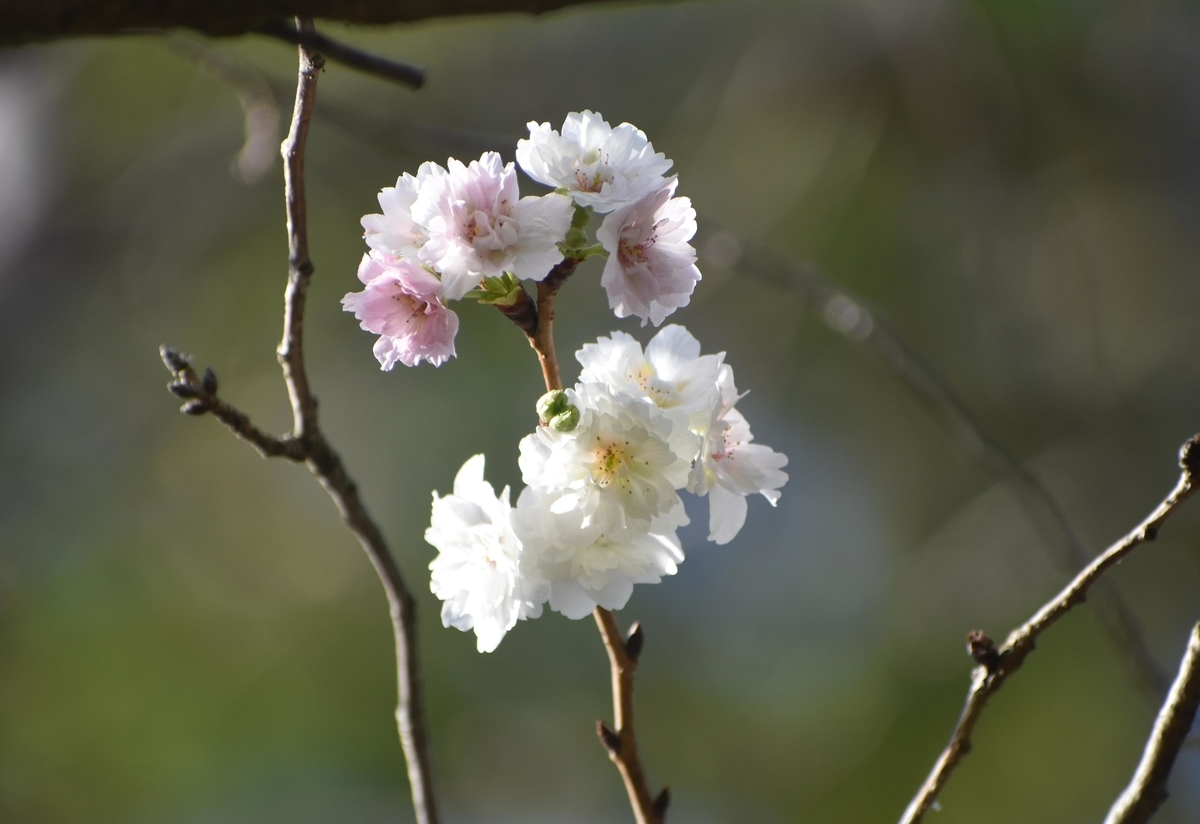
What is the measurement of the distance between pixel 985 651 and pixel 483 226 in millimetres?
344

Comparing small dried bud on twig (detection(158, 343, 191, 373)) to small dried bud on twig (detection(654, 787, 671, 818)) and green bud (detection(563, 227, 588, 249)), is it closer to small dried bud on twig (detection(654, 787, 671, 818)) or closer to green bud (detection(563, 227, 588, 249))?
green bud (detection(563, 227, 588, 249))

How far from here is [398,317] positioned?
1.89 feet

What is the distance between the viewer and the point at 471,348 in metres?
2.94

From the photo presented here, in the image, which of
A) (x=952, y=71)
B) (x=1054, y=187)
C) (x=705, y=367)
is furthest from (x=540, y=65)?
(x=705, y=367)

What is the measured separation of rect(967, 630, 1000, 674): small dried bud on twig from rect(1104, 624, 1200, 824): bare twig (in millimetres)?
90

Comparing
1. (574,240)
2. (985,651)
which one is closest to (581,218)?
(574,240)

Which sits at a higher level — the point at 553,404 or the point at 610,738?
the point at 553,404

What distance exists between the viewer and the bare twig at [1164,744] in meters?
0.49

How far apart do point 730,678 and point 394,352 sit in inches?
95.1

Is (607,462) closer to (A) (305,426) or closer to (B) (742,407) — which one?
(A) (305,426)

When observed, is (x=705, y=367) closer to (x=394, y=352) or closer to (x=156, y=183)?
(x=394, y=352)

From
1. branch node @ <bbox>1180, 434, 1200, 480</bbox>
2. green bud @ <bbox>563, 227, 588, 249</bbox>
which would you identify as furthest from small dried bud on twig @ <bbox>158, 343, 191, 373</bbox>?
branch node @ <bbox>1180, 434, 1200, 480</bbox>

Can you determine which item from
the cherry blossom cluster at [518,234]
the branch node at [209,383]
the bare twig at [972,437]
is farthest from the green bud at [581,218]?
the bare twig at [972,437]

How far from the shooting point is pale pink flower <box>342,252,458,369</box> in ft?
1.84
